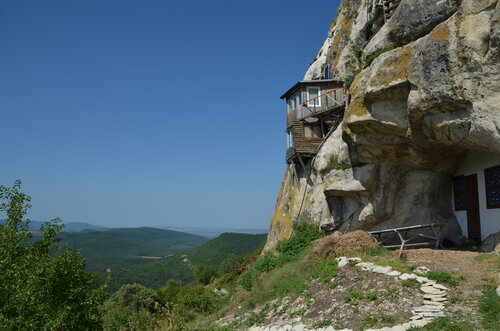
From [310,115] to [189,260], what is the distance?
10335 cm

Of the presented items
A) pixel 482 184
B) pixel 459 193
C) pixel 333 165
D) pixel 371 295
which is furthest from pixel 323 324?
pixel 333 165

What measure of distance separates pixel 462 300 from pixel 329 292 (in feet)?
13.0

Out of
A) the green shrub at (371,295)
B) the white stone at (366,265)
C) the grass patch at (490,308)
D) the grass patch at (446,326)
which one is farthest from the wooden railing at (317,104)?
the grass patch at (446,326)

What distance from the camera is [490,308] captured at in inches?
382

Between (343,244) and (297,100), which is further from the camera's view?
(297,100)

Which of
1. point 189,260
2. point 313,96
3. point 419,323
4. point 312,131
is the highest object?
point 313,96

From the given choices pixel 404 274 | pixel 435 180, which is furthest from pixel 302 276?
pixel 435 180

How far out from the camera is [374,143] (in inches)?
752

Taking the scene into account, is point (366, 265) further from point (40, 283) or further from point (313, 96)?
point (313, 96)

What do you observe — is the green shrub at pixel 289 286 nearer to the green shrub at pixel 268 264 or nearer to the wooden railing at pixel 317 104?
the green shrub at pixel 268 264

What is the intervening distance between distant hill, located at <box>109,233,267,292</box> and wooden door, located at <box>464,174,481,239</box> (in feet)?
292

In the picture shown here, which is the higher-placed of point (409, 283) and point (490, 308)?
point (409, 283)

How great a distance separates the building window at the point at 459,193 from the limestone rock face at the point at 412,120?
1.23 ft

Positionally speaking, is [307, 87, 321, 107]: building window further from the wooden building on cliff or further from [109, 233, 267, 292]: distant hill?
[109, 233, 267, 292]: distant hill
